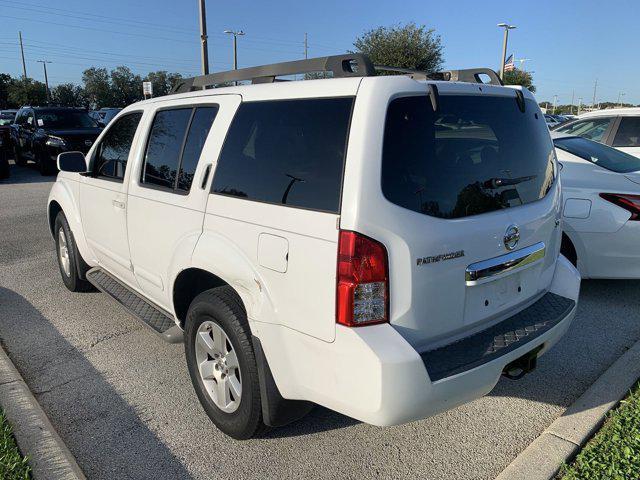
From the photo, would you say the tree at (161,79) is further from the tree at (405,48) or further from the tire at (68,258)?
the tire at (68,258)

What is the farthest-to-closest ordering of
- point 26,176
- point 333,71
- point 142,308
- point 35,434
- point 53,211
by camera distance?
point 26,176 → point 53,211 → point 142,308 → point 35,434 → point 333,71

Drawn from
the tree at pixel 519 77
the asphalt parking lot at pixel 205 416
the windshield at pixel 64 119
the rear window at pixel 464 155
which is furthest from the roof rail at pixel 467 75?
the tree at pixel 519 77

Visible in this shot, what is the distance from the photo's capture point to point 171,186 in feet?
10.6

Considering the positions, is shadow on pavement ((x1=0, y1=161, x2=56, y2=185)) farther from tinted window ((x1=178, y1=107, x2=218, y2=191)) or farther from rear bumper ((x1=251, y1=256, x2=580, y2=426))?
rear bumper ((x1=251, y1=256, x2=580, y2=426))

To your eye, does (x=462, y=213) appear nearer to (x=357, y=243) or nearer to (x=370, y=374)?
(x=357, y=243)

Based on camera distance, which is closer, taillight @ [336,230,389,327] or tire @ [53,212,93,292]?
taillight @ [336,230,389,327]

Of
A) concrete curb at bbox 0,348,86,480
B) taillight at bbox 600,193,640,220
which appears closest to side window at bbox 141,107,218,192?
concrete curb at bbox 0,348,86,480

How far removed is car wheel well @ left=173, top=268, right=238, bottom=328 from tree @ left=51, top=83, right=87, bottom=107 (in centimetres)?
7082

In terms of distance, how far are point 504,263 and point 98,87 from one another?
2939 inches

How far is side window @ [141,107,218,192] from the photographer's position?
3.08 m

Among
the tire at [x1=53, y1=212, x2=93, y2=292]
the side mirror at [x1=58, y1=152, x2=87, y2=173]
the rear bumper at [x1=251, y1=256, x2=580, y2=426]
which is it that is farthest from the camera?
the tire at [x1=53, y1=212, x2=93, y2=292]

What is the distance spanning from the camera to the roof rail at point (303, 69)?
2.49 m

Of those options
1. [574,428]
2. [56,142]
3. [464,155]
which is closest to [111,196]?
[464,155]

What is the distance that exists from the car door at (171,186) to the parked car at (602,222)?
11.0ft
